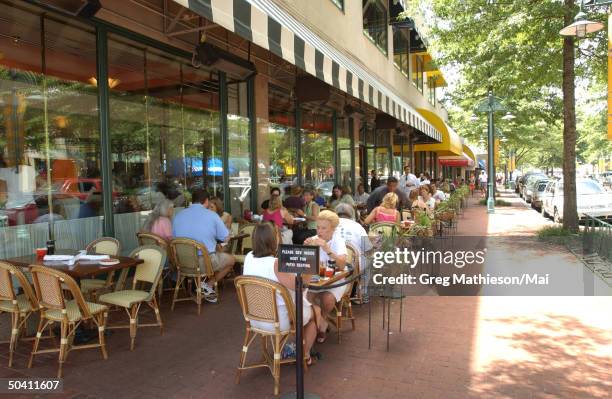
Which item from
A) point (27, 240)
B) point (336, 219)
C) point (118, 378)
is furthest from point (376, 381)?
point (27, 240)

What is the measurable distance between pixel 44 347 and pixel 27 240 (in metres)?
1.49

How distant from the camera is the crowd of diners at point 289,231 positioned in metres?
3.96

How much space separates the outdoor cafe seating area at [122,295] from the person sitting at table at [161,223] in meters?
0.26

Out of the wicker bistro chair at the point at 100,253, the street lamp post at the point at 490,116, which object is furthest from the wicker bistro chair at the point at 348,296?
the street lamp post at the point at 490,116

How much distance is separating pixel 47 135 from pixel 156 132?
1.88 m

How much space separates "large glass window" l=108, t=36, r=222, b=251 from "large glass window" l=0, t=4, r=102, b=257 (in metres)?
0.35

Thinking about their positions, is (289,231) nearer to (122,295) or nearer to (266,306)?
(122,295)

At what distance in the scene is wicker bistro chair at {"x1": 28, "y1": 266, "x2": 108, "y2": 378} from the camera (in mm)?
4094

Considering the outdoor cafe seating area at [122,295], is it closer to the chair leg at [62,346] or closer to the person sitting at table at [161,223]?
the chair leg at [62,346]

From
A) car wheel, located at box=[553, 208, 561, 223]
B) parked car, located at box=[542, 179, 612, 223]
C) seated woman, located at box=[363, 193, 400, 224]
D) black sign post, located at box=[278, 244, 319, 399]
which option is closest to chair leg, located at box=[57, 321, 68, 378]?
black sign post, located at box=[278, 244, 319, 399]

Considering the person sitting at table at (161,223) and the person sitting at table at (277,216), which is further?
the person sitting at table at (277,216)

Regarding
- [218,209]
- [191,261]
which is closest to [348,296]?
[191,261]

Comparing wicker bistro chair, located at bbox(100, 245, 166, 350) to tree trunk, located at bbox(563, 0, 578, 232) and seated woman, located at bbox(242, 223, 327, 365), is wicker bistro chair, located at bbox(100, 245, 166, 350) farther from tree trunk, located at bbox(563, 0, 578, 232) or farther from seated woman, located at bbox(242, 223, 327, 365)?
tree trunk, located at bbox(563, 0, 578, 232)

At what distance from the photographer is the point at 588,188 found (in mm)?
17047
